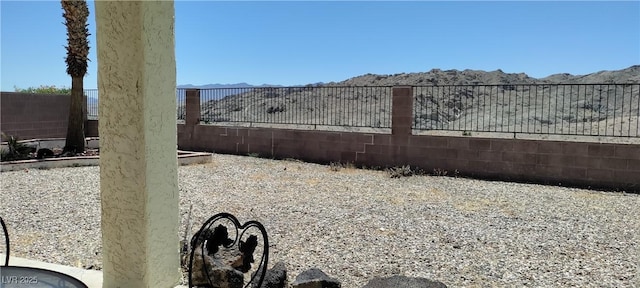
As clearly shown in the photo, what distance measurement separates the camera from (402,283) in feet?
12.6

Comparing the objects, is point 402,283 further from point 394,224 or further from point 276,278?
point 394,224

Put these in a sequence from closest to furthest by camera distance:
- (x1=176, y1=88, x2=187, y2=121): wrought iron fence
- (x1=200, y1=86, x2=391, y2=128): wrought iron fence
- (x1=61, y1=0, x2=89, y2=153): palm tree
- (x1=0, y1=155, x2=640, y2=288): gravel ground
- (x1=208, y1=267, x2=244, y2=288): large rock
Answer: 1. (x1=208, y1=267, x2=244, y2=288): large rock
2. (x1=0, y1=155, x2=640, y2=288): gravel ground
3. (x1=61, y1=0, x2=89, y2=153): palm tree
4. (x1=200, y1=86, x2=391, y2=128): wrought iron fence
5. (x1=176, y1=88, x2=187, y2=121): wrought iron fence

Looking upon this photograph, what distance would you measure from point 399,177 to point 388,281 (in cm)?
658

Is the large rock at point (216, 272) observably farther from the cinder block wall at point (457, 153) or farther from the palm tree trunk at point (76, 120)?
the palm tree trunk at point (76, 120)

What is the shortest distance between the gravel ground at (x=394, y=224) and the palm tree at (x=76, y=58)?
82.3 inches

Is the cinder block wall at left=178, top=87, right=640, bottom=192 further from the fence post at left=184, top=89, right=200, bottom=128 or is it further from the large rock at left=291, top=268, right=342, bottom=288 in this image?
the large rock at left=291, top=268, right=342, bottom=288

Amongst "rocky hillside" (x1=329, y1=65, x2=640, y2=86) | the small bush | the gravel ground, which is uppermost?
"rocky hillside" (x1=329, y1=65, x2=640, y2=86)

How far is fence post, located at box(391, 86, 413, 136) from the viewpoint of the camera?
1119 centimetres

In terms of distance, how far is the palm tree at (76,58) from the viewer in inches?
466

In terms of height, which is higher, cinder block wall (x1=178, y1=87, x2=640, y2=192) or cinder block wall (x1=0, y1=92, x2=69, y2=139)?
cinder block wall (x1=0, y1=92, x2=69, y2=139)

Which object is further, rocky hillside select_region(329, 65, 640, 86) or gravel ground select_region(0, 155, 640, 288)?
rocky hillside select_region(329, 65, 640, 86)

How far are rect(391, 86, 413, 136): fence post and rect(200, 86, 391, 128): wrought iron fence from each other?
2607 mm

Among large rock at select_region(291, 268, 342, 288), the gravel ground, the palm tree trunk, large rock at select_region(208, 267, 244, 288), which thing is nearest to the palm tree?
the palm tree trunk

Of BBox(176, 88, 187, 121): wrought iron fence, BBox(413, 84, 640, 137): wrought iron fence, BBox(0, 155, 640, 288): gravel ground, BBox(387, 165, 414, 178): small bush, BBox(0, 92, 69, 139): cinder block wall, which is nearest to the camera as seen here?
BBox(0, 155, 640, 288): gravel ground
